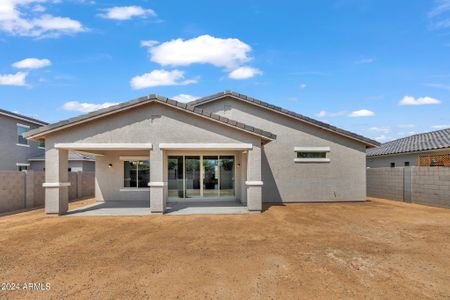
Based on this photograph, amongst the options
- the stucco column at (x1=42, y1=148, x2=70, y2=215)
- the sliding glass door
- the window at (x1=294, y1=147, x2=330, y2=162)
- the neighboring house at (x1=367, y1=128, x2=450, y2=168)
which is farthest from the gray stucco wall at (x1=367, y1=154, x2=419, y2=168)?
the stucco column at (x1=42, y1=148, x2=70, y2=215)

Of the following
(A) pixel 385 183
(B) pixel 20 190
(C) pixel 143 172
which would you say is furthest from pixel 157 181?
(A) pixel 385 183

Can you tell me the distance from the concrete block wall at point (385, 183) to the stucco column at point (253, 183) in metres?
10.0

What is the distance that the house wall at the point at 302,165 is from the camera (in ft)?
50.9

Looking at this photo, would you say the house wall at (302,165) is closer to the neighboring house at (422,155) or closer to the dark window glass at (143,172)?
the neighboring house at (422,155)

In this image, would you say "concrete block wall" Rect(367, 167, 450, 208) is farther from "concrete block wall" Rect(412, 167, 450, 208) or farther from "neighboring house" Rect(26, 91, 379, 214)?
"neighboring house" Rect(26, 91, 379, 214)

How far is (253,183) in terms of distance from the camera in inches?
463

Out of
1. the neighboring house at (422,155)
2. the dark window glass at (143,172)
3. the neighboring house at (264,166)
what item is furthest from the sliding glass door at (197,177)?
the neighboring house at (422,155)

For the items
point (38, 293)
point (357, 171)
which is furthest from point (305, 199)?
point (38, 293)

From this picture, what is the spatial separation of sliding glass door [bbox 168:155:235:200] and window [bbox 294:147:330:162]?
157 inches

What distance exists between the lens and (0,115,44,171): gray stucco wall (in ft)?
68.6

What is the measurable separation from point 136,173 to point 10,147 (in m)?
12.9

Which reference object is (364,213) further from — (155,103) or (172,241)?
(155,103)

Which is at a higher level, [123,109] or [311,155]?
[123,109]

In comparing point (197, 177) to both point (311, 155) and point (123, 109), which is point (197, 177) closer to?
point (123, 109)
